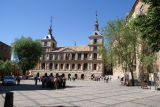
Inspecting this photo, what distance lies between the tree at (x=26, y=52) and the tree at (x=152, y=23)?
153ft

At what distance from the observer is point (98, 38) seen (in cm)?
8000

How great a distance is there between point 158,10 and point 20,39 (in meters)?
51.4

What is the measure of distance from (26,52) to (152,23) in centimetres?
4869

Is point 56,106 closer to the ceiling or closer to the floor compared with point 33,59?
closer to the floor

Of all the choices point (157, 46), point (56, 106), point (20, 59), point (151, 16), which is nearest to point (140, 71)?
point (157, 46)

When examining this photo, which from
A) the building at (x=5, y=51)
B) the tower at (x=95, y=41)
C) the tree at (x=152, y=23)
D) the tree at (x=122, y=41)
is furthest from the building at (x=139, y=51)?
the building at (x=5, y=51)

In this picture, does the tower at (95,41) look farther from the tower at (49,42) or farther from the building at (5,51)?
the building at (5,51)

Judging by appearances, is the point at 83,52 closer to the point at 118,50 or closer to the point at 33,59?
the point at 33,59

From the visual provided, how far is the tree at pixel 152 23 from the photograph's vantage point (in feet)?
48.3

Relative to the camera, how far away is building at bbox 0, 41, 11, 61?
54934 millimetres

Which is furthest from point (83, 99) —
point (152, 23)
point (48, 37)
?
point (48, 37)

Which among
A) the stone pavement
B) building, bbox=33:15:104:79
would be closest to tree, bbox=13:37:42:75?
building, bbox=33:15:104:79

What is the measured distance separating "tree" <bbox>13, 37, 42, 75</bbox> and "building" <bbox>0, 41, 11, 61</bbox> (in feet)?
6.87

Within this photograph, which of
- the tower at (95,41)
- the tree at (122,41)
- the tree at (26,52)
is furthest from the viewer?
the tower at (95,41)
